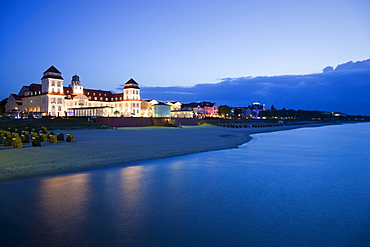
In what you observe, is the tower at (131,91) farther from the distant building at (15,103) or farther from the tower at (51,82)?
the distant building at (15,103)

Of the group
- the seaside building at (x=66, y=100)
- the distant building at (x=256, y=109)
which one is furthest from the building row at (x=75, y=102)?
the distant building at (x=256, y=109)

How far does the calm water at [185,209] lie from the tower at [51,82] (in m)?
66.1

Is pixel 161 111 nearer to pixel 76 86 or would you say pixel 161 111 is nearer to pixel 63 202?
pixel 76 86

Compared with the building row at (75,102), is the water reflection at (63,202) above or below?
below

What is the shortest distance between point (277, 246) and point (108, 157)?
11.9m

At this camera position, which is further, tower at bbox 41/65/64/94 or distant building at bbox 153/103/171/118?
tower at bbox 41/65/64/94

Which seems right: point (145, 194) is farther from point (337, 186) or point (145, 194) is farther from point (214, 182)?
point (337, 186)

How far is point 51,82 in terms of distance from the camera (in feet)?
227

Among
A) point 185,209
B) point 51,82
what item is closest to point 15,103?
point 51,82

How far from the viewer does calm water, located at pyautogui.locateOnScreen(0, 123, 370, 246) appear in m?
5.86

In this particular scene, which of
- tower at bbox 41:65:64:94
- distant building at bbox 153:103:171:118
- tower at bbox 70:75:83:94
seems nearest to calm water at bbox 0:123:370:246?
distant building at bbox 153:103:171:118

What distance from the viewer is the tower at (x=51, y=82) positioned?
227 feet

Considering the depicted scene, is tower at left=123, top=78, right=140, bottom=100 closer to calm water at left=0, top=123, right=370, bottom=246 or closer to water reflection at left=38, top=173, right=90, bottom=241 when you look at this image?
calm water at left=0, top=123, right=370, bottom=246

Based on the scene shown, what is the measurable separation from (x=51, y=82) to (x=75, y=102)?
27.5 feet
